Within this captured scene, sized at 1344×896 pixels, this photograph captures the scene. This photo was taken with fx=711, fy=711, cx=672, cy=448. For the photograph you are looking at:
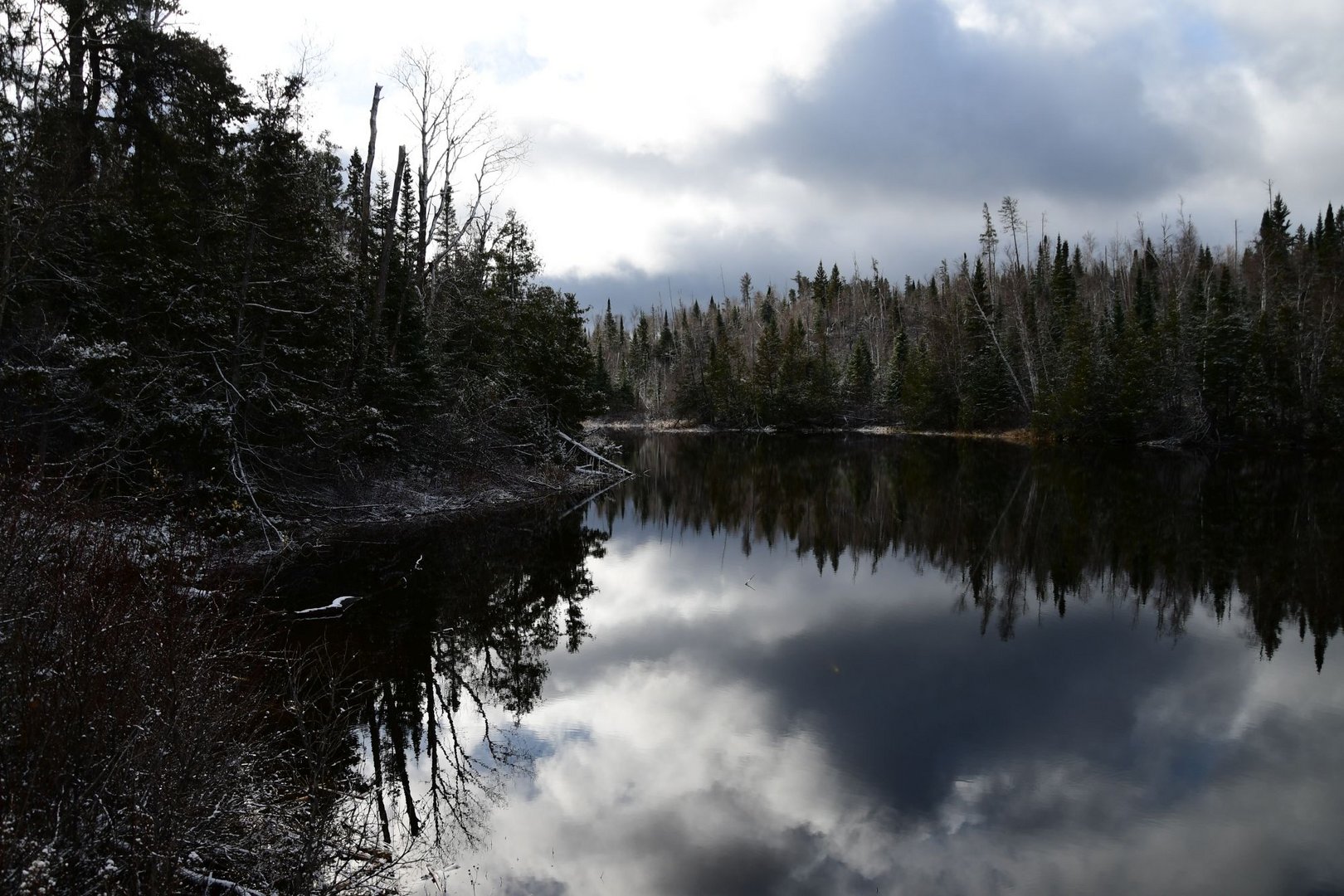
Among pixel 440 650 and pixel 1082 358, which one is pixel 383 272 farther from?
pixel 1082 358

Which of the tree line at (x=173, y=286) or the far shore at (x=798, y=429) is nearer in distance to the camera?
the tree line at (x=173, y=286)

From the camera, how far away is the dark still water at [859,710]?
5191 mm

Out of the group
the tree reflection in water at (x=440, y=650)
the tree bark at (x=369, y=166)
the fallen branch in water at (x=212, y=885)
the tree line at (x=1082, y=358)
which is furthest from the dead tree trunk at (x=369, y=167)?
the tree line at (x=1082, y=358)

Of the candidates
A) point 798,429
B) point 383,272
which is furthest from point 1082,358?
point 383,272

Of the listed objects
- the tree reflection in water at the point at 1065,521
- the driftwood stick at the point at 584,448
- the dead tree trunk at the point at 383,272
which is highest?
the dead tree trunk at the point at 383,272

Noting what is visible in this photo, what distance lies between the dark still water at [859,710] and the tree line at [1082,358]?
2706 cm

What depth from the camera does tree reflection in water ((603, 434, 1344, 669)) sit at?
38.1ft

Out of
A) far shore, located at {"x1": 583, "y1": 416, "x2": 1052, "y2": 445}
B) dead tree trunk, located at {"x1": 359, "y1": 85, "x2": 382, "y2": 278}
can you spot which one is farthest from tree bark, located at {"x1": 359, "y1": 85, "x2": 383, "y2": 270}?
far shore, located at {"x1": 583, "y1": 416, "x2": 1052, "y2": 445}

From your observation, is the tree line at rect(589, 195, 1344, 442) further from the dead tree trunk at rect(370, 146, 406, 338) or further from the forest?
the dead tree trunk at rect(370, 146, 406, 338)

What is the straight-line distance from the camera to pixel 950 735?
7.04 metres

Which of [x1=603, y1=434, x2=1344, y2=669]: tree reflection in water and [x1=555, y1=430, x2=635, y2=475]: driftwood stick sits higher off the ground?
[x1=555, y1=430, x2=635, y2=475]: driftwood stick

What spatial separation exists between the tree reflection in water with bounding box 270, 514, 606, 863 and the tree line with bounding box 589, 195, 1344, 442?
39627 millimetres

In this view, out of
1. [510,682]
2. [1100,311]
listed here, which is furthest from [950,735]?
[1100,311]

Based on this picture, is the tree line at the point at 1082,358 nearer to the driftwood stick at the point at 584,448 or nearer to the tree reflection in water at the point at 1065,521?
the tree reflection in water at the point at 1065,521
